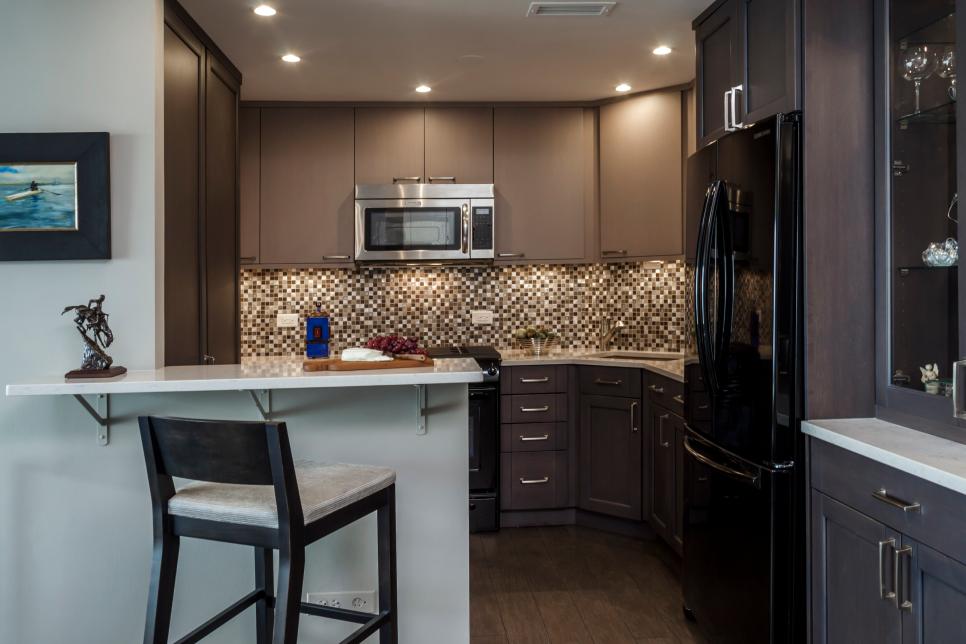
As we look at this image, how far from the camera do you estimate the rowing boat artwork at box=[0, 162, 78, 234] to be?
2.33 m

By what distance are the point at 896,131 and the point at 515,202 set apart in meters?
2.48

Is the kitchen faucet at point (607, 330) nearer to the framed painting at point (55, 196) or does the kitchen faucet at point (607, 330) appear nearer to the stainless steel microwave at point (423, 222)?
the stainless steel microwave at point (423, 222)

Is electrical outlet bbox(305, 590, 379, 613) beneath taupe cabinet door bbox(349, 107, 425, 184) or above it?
beneath

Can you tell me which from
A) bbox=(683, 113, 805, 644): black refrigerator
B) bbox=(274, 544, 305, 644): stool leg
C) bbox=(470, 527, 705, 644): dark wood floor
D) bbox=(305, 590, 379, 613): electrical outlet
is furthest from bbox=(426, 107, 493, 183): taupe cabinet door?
bbox=(274, 544, 305, 644): stool leg

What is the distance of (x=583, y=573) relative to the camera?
3.38 meters

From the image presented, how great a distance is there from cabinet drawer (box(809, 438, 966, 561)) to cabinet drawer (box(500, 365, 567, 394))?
200cm

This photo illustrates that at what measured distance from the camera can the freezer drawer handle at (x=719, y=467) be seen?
7.68 feet

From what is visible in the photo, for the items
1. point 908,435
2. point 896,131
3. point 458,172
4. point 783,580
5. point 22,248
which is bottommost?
point 783,580

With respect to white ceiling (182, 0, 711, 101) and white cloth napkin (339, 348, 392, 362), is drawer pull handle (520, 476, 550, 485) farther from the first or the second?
white ceiling (182, 0, 711, 101)

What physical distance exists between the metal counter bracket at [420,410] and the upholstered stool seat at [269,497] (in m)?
0.40

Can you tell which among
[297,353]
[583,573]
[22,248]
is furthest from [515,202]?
[22,248]

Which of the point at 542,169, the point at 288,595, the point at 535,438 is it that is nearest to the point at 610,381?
the point at 535,438

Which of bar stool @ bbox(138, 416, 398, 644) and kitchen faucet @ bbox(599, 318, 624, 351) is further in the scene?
kitchen faucet @ bbox(599, 318, 624, 351)

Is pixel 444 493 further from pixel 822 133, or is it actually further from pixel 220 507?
pixel 822 133
